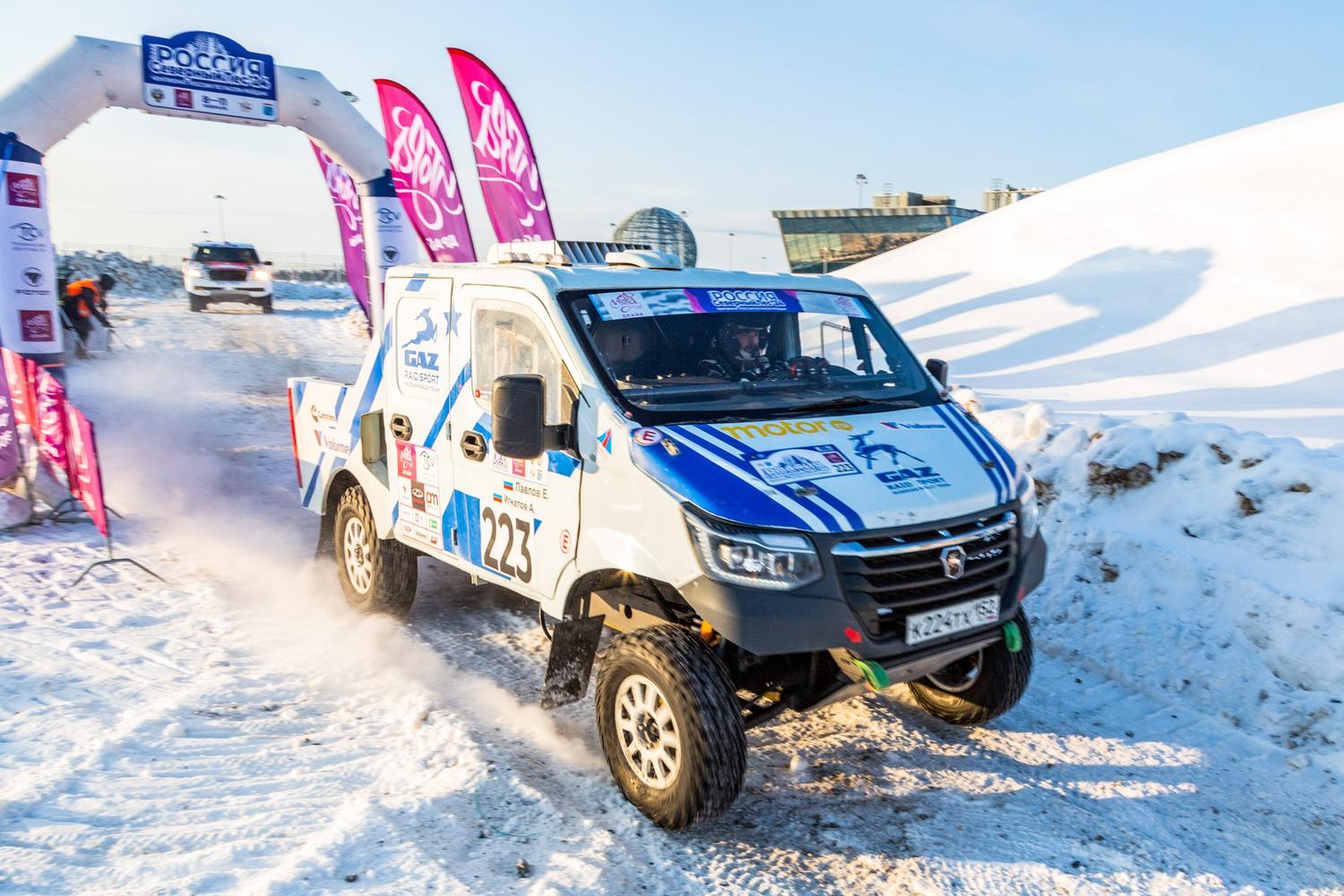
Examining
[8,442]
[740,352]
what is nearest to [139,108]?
[8,442]

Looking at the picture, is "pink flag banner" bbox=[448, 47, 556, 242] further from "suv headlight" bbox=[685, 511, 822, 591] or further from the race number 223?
"suv headlight" bbox=[685, 511, 822, 591]

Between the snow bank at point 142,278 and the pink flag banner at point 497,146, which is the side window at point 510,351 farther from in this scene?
the snow bank at point 142,278

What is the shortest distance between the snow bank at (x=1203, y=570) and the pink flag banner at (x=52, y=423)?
24.4 ft

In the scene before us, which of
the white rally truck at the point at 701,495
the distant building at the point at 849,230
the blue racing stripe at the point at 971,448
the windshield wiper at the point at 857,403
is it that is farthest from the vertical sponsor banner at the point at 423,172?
the distant building at the point at 849,230

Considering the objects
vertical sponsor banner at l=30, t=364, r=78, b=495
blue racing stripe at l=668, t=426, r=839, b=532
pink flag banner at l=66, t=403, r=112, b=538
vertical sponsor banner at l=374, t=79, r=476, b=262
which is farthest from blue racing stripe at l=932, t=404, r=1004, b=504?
vertical sponsor banner at l=374, t=79, r=476, b=262

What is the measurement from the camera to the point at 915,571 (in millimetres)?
3838

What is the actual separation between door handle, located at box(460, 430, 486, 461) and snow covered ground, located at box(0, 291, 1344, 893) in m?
1.26

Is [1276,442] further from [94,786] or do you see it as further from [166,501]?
[166,501]

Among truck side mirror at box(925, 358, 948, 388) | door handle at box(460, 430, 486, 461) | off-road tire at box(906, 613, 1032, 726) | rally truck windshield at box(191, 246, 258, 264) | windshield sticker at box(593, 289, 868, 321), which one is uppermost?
rally truck windshield at box(191, 246, 258, 264)

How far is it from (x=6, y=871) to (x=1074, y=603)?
216 inches

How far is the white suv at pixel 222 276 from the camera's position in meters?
27.3

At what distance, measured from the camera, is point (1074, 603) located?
6.07 meters

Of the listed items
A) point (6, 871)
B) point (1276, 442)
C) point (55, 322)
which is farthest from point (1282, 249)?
point (6, 871)

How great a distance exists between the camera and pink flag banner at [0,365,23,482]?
28.1 feet
